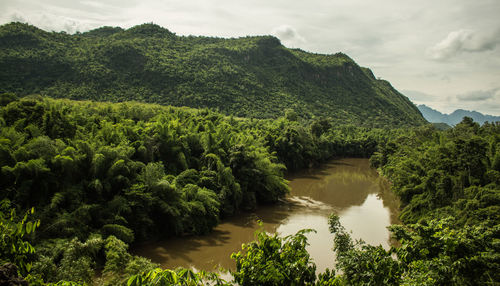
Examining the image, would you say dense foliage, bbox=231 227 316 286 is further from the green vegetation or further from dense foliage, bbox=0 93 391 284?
dense foliage, bbox=0 93 391 284

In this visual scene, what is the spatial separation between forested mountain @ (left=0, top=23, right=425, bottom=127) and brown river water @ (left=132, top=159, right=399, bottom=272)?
120ft

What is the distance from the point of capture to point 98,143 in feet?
49.5

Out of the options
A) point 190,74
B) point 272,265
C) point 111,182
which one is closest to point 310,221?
point 111,182

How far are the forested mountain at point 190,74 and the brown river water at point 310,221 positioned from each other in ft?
120

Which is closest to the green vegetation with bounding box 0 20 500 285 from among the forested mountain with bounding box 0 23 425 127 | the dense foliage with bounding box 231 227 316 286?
the dense foliage with bounding box 231 227 316 286

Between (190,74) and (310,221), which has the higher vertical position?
(190,74)

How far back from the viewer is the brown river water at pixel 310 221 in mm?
14938

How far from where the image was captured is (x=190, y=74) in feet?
236

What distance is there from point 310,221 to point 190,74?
5820cm

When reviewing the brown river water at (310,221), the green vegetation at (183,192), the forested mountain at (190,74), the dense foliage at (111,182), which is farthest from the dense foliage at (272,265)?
the forested mountain at (190,74)

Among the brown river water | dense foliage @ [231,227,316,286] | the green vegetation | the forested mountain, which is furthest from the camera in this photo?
the forested mountain

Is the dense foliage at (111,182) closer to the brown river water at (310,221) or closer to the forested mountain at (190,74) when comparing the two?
the brown river water at (310,221)

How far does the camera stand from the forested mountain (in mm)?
55000

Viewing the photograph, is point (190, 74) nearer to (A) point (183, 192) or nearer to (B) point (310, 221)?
(B) point (310, 221)
